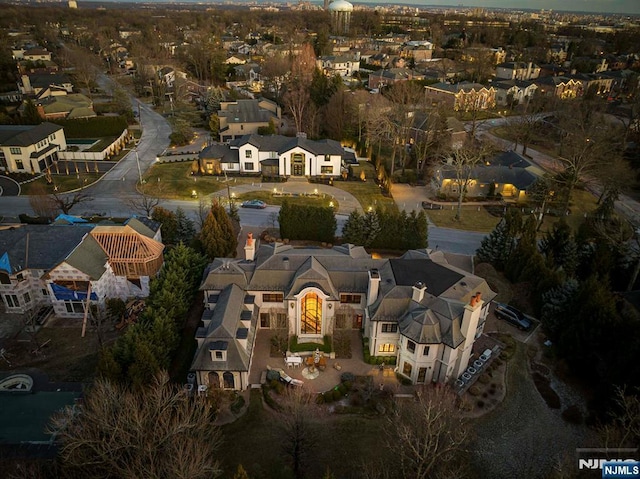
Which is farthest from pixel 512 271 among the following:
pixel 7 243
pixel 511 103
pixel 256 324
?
pixel 511 103

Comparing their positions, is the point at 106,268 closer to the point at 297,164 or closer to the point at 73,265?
the point at 73,265

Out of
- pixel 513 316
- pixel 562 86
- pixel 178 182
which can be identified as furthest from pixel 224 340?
pixel 562 86

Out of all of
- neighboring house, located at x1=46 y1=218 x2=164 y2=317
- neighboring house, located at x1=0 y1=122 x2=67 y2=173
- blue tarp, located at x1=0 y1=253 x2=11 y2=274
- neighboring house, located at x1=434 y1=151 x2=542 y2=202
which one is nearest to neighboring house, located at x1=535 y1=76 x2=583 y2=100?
neighboring house, located at x1=434 y1=151 x2=542 y2=202

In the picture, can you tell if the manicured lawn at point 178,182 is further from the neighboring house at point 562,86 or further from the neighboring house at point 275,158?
the neighboring house at point 562,86

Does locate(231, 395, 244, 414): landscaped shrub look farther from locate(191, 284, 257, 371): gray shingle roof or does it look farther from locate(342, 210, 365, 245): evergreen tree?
locate(342, 210, 365, 245): evergreen tree

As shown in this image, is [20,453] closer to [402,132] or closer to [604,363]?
[604,363]

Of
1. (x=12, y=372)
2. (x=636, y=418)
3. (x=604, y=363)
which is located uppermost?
(x=636, y=418)

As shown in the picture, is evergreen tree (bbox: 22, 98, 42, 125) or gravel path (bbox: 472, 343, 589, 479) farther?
evergreen tree (bbox: 22, 98, 42, 125)
